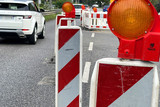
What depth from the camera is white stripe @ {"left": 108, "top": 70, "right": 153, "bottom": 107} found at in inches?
79.0

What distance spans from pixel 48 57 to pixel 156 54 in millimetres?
6717

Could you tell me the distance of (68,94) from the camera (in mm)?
3486

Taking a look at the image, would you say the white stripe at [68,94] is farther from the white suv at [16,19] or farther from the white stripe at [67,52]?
the white suv at [16,19]

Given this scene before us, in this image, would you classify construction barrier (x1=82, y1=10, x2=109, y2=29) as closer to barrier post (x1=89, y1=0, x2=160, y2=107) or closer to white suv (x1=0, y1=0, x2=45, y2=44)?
white suv (x1=0, y1=0, x2=45, y2=44)

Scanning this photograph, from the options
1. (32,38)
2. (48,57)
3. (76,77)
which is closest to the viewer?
(76,77)

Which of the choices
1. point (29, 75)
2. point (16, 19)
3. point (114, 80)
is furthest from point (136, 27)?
point (16, 19)

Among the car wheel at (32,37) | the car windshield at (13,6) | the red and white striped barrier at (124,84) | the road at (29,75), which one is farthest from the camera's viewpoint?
the car wheel at (32,37)

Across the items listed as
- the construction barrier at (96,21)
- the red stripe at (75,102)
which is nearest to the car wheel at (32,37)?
the red stripe at (75,102)

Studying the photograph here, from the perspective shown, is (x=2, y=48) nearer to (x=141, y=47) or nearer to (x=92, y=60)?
(x=92, y=60)

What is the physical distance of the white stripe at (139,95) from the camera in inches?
79.0

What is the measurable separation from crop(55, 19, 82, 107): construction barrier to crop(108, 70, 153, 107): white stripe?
1412 mm

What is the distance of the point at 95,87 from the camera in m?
2.07

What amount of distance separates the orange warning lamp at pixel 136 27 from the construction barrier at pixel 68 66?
4.65 feet

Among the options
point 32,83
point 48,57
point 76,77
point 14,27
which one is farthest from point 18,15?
point 76,77
